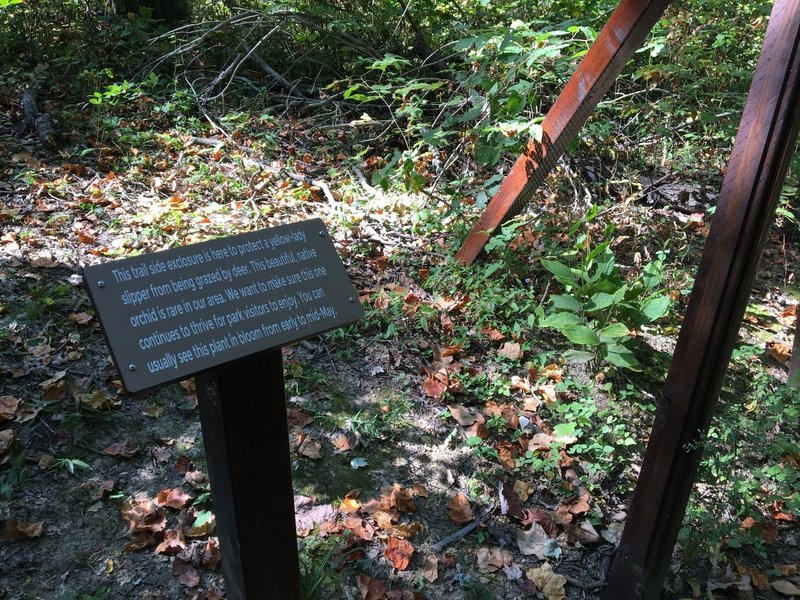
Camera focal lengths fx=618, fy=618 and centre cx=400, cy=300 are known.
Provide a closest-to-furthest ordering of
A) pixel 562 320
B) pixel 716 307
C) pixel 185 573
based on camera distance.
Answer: pixel 716 307 → pixel 185 573 → pixel 562 320

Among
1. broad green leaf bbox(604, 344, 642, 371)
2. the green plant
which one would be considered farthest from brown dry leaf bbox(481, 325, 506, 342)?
broad green leaf bbox(604, 344, 642, 371)

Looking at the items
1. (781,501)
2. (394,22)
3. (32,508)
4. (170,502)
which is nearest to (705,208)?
(781,501)

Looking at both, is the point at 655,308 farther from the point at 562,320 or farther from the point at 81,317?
the point at 81,317

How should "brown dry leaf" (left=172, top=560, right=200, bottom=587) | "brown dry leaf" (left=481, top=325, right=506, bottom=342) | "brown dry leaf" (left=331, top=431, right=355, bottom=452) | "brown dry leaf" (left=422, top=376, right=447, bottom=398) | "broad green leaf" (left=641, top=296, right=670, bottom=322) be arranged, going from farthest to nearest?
"brown dry leaf" (left=481, top=325, right=506, bottom=342), "broad green leaf" (left=641, top=296, right=670, bottom=322), "brown dry leaf" (left=422, top=376, right=447, bottom=398), "brown dry leaf" (left=331, top=431, right=355, bottom=452), "brown dry leaf" (left=172, top=560, right=200, bottom=587)

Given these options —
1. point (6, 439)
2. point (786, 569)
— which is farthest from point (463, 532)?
point (6, 439)

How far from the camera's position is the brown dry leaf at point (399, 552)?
250 cm

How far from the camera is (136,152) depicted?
5078mm

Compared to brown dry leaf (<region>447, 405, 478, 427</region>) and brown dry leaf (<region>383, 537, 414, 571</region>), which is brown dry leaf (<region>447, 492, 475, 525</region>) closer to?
brown dry leaf (<region>383, 537, 414, 571</region>)

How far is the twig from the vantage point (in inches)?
103

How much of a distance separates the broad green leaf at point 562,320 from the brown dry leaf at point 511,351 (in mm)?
243

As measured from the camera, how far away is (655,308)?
3.49 metres

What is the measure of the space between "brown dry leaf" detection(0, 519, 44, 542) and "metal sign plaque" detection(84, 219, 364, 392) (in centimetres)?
142

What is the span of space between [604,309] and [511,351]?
1.91ft

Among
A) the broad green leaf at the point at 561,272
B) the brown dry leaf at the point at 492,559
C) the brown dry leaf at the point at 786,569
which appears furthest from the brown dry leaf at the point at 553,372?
the brown dry leaf at the point at 786,569
